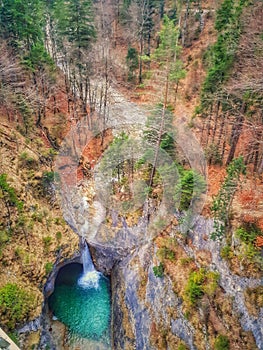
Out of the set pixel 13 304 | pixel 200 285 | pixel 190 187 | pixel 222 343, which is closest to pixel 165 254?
pixel 200 285

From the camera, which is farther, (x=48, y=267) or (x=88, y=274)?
(x=88, y=274)

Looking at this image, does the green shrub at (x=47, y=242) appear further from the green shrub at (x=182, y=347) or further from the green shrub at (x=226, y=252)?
the green shrub at (x=226, y=252)

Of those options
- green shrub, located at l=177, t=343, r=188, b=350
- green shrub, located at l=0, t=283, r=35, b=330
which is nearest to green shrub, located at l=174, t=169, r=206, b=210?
green shrub, located at l=177, t=343, r=188, b=350

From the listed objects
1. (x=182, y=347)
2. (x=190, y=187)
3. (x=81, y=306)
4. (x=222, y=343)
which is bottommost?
(x=81, y=306)

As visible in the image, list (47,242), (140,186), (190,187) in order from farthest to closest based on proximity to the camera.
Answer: (140,186), (47,242), (190,187)

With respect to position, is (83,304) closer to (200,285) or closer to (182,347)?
(182,347)

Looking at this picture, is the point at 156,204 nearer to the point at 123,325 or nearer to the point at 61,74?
the point at 123,325

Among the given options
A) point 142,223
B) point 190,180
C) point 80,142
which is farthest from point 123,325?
point 80,142
